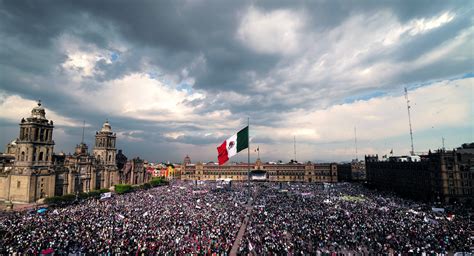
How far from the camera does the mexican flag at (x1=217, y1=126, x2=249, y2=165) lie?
24.1 m

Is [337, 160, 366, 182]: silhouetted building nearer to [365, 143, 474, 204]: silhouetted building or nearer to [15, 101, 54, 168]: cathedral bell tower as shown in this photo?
[365, 143, 474, 204]: silhouetted building

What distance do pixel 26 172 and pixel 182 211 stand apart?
43.3 m

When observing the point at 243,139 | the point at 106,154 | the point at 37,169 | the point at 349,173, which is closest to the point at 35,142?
the point at 37,169

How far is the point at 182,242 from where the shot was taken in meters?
23.7

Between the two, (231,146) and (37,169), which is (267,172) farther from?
(231,146)

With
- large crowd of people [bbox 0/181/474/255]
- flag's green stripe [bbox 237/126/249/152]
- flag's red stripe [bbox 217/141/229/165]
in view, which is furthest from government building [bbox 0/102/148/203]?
flag's green stripe [bbox 237/126/249/152]

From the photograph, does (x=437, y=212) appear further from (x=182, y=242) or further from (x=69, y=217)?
(x=69, y=217)

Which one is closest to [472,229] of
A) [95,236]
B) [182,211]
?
[182,211]

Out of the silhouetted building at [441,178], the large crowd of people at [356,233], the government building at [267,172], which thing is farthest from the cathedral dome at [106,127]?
the silhouetted building at [441,178]

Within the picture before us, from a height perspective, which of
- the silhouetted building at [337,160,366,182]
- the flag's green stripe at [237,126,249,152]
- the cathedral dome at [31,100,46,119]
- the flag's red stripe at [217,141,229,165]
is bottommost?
the silhouetted building at [337,160,366,182]

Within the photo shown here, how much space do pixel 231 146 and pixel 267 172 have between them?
97.5 metres

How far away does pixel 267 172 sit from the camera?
119 m

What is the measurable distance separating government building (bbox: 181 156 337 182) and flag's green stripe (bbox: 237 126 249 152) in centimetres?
8351

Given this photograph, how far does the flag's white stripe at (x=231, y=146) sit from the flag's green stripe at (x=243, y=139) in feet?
1.95
